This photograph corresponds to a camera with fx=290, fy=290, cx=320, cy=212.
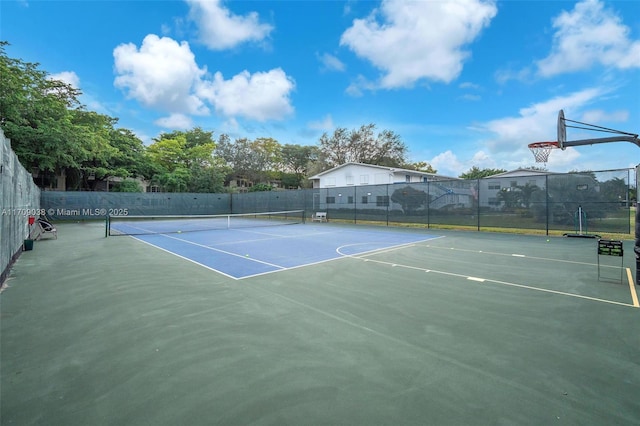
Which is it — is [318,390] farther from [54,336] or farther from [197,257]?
[197,257]

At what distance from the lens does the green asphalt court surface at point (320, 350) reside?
2.02 m

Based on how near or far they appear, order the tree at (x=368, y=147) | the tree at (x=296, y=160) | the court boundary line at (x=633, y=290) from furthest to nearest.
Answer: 1. the tree at (x=296, y=160)
2. the tree at (x=368, y=147)
3. the court boundary line at (x=633, y=290)

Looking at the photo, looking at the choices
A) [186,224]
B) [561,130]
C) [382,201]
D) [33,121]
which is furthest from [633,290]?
[33,121]

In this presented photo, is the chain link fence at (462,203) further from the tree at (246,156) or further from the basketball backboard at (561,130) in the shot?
the tree at (246,156)

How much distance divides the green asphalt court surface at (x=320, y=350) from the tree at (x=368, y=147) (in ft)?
126

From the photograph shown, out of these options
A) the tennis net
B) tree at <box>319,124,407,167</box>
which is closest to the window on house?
the tennis net

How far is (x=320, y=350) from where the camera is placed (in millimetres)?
2885

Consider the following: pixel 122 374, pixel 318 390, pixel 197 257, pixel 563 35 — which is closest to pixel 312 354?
pixel 318 390

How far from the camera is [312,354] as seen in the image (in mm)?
2807

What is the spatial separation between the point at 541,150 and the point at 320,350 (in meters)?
18.9

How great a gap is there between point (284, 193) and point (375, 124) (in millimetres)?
23292

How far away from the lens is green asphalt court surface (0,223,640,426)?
2.02m

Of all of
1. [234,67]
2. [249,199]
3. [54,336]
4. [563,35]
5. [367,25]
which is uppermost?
[234,67]

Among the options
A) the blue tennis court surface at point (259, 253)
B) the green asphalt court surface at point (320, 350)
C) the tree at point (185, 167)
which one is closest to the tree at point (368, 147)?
the tree at point (185, 167)
